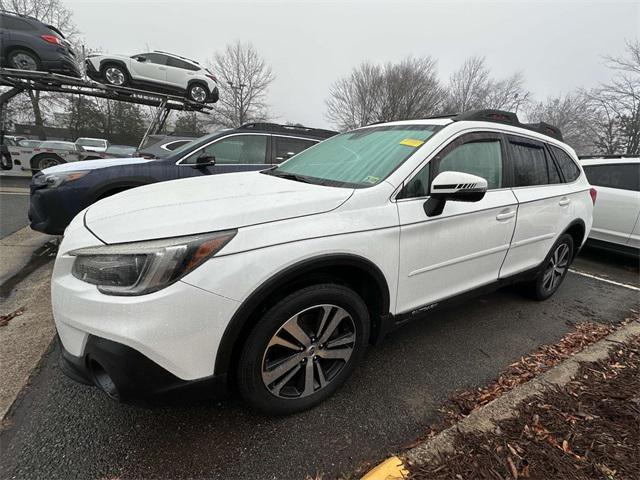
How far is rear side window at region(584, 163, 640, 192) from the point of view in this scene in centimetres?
487

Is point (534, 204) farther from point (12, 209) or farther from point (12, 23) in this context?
point (12, 23)

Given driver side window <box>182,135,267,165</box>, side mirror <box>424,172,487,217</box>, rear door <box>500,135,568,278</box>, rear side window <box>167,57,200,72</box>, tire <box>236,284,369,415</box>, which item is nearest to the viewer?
tire <box>236,284,369,415</box>

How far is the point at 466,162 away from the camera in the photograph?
7.82 feet

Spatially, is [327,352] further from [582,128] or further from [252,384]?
[582,128]

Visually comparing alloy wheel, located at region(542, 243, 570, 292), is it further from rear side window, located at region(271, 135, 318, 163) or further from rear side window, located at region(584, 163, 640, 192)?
rear side window, located at region(271, 135, 318, 163)

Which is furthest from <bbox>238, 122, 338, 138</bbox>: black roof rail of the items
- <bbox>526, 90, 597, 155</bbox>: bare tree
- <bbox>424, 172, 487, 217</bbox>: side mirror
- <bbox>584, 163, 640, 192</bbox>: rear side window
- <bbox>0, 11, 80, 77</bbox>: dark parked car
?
<bbox>526, 90, 597, 155</bbox>: bare tree

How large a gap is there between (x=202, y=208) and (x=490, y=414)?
1.90 meters

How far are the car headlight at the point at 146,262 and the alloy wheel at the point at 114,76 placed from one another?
14.0 metres

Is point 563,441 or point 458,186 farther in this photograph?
point 458,186

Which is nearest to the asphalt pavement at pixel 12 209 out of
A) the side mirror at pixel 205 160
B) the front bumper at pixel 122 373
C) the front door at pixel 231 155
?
the front door at pixel 231 155

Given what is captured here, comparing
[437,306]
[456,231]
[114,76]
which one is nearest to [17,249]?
[437,306]

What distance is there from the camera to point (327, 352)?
185cm

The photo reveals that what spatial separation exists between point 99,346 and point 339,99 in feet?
101

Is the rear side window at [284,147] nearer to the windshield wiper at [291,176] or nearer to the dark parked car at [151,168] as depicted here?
the dark parked car at [151,168]
